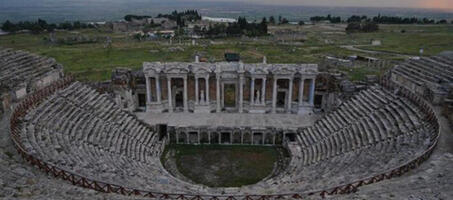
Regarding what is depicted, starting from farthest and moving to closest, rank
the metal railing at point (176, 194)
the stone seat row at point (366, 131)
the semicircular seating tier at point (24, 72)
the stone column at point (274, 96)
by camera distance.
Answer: the stone column at point (274, 96)
the semicircular seating tier at point (24, 72)
the stone seat row at point (366, 131)
the metal railing at point (176, 194)

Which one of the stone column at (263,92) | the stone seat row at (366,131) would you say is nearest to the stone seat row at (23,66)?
the stone column at (263,92)

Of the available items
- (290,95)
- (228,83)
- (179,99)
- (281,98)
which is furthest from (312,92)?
(179,99)

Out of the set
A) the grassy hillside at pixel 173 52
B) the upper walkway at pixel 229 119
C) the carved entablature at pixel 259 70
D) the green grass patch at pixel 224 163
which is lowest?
the green grass patch at pixel 224 163

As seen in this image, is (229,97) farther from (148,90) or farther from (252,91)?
(148,90)

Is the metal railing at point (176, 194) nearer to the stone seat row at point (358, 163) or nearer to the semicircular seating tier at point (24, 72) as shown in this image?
the stone seat row at point (358, 163)

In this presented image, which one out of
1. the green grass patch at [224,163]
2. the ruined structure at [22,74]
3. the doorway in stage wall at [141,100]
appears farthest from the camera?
the doorway in stage wall at [141,100]

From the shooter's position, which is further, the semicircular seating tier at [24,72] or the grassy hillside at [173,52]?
the grassy hillside at [173,52]
